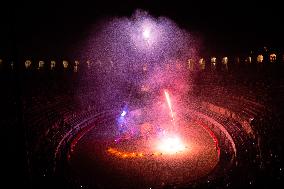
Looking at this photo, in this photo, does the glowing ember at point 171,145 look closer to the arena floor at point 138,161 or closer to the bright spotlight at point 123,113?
the arena floor at point 138,161

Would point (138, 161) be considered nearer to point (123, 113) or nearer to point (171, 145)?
point (171, 145)

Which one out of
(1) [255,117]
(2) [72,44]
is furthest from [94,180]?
(2) [72,44]

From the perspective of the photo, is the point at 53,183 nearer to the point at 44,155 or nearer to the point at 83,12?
the point at 44,155

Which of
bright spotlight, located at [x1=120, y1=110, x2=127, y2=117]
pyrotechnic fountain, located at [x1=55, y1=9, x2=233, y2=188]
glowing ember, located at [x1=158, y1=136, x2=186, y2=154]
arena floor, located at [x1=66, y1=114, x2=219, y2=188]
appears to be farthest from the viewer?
bright spotlight, located at [x1=120, y1=110, x2=127, y2=117]

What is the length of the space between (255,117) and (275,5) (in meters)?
15.1

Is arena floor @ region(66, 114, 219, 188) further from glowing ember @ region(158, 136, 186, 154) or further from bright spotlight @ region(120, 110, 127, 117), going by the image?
bright spotlight @ region(120, 110, 127, 117)

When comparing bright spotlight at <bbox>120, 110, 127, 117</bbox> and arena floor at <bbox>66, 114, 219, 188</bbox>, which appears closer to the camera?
arena floor at <bbox>66, 114, 219, 188</bbox>

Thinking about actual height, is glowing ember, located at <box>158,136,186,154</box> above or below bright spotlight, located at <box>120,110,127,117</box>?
below

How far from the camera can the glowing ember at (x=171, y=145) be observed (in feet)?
59.0

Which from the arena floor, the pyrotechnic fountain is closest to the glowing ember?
the pyrotechnic fountain

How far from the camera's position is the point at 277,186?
34.8ft

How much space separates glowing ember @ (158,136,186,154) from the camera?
17984mm

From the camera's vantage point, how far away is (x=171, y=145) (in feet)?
61.9

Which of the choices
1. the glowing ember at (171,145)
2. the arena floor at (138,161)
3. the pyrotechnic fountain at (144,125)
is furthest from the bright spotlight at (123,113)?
the glowing ember at (171,145)
